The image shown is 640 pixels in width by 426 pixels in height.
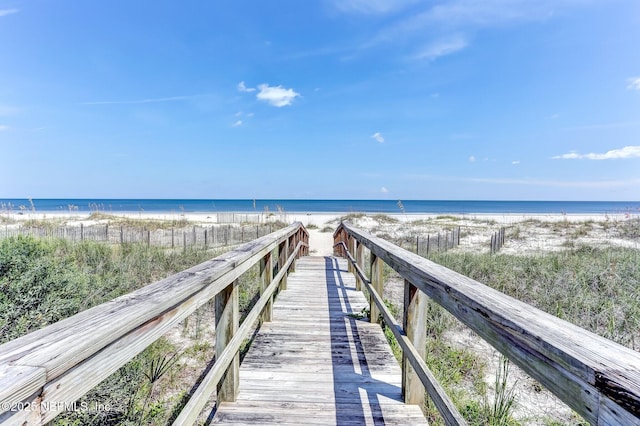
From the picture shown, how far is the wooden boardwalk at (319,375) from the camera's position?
80.0 inches

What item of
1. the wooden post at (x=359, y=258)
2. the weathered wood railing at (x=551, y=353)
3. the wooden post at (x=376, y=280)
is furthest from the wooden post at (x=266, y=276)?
the weathered wood railing at (x=551, y=353)

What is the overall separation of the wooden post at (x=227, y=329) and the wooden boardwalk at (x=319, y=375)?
83 mm

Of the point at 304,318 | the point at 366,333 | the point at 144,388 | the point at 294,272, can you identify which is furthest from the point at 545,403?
the point at 294,272

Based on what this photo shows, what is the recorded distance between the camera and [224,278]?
189cm

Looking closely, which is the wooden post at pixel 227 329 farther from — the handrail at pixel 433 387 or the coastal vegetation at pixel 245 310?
the handrail at pixel 433 387

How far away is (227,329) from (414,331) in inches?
46.9

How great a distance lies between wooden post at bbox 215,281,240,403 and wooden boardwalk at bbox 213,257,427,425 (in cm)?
8

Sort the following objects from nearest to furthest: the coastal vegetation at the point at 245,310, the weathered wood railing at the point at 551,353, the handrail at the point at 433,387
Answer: the weathered wood railing at the point at 551,353 < the handrail at the point at 433,387 < the coastal vegetation at the point at 245,310

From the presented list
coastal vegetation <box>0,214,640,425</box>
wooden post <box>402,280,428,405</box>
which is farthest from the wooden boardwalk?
coastal vegetation <box>0,214,640,425</box>

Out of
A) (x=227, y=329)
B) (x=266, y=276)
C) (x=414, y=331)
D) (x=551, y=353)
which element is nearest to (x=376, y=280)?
(x=266, y=276)

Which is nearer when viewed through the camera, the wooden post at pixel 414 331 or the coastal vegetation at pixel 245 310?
the wooden post at pixel 414 331

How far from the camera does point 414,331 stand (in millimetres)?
2053

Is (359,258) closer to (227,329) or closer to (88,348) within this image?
(227,329)

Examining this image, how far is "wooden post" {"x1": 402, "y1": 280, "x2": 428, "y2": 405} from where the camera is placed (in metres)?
2.05
